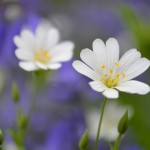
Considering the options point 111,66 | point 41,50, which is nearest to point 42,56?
point 41,50

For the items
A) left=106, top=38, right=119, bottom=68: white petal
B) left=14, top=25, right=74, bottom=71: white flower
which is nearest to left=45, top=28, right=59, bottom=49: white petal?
left=14, top=25, right=74, bottom=71: white flower

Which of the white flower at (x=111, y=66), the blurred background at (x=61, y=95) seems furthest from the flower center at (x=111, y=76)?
the blurred background at (x=61, y=95)

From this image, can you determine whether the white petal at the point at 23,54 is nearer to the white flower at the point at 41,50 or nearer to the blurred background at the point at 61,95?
the white flower at the point at 41,50

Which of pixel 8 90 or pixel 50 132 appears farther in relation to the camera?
pixel 8 90

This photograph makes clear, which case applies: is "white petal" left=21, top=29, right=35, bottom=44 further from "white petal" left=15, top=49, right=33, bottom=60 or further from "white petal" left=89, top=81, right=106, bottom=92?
"white petal" left=89, top=81, right=106, bottom=92

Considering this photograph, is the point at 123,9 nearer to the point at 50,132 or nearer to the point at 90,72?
the point at 50,132

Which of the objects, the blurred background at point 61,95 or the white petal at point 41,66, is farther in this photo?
the blurred background at point 61,95

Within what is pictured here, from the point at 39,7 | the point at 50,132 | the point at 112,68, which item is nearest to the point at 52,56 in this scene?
the point at 112,68
